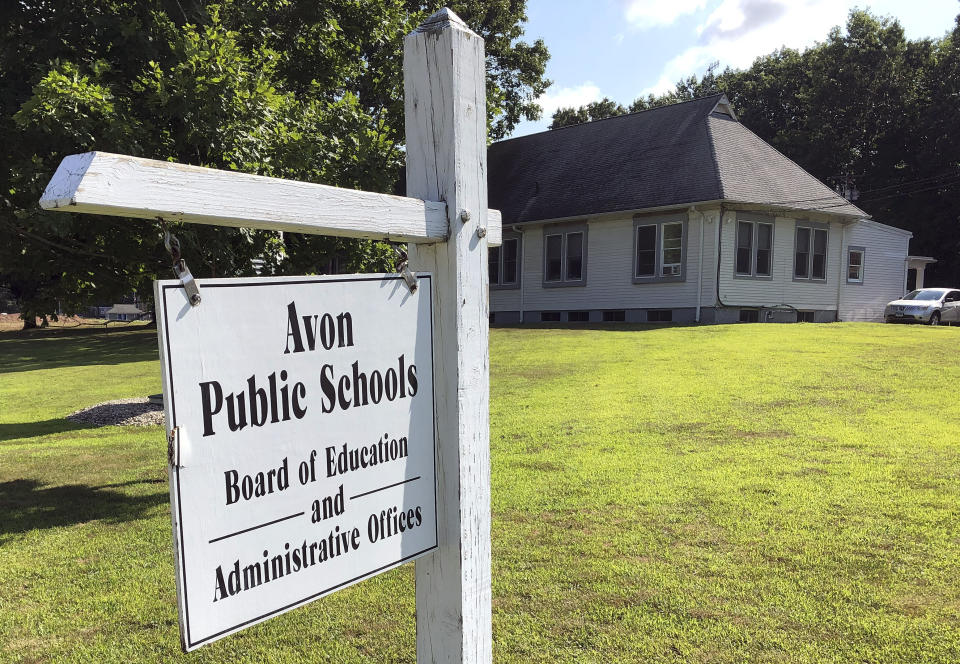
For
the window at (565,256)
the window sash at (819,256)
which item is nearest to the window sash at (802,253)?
the window sash at (819,256)

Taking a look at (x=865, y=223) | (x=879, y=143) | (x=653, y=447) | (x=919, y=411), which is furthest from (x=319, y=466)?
(x=879, y=143)

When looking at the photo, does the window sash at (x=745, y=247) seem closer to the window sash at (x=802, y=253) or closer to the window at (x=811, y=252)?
the window at (x=811, y=252)

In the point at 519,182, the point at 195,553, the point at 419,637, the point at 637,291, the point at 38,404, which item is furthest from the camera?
the point at 519,182

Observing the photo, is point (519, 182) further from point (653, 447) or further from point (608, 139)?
point (653, 447)

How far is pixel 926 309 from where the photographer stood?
2372 centimetres

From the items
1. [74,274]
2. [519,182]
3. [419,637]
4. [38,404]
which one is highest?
[519,182]

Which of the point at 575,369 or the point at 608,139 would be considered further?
the point at 608,139

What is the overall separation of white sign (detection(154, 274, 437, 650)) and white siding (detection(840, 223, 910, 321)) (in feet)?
78.8

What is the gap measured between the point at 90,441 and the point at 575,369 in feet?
23.3

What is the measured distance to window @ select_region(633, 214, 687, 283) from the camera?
19.8 meters

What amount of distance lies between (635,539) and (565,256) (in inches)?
759

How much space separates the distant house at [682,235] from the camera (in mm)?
19406

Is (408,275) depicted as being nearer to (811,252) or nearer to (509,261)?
(811,252)

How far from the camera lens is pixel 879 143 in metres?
41.8
